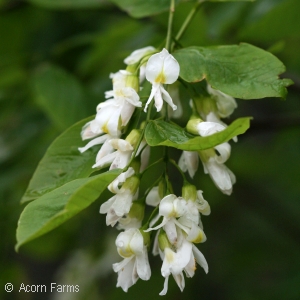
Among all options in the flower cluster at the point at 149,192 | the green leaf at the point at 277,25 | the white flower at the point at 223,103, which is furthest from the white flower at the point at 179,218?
the green leaf at the point at 277,25

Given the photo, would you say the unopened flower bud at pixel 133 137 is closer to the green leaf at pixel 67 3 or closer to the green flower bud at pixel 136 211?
the green flower bud at pixel 136 211

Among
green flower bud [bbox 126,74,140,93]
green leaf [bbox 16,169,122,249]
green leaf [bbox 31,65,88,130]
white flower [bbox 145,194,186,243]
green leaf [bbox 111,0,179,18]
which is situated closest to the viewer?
green leaf [bbox 16,169,122,249]

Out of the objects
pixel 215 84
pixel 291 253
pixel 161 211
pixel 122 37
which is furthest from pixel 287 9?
pixel 291 253

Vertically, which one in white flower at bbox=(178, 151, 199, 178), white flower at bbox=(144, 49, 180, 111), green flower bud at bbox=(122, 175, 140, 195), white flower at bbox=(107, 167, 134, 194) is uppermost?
white flower at bbox=(144, 49, 180, 111)

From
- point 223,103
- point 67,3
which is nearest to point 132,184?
point 223,103

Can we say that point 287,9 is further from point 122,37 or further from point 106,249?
point 106,249

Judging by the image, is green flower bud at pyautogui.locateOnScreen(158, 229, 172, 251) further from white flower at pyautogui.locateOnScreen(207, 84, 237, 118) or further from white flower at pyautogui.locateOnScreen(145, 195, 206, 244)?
white flower at pyautogui.locateOnScreen(207, 84, 237, 118)

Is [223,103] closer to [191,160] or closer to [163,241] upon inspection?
[191,160]

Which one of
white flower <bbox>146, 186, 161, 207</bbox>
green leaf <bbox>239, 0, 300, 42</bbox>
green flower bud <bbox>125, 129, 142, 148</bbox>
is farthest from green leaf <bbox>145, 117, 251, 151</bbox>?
green leaf <bbox>239, 0, 300, 42</bbox>
